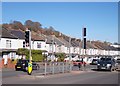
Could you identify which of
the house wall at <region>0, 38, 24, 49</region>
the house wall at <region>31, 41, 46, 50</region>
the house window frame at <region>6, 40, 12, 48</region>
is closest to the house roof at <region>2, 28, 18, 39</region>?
the house wall at <region>0, 38, 24, 49</region>

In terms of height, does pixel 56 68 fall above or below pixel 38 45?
below

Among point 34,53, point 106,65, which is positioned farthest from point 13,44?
point 106,65

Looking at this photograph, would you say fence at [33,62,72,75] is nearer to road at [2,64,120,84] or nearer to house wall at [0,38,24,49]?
road at [2,64,120,84]

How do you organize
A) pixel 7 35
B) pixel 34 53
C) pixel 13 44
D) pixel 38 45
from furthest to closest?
pixel 38 45 → pixel 34 53 → pixel 13 44 → pixel 7 35

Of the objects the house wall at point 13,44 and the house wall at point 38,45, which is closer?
the house wall at point 13,44

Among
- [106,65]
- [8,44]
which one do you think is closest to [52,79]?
[106,65]

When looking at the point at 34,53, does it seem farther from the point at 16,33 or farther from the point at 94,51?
the point at 94,51

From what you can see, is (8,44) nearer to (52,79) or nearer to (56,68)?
(56,68)

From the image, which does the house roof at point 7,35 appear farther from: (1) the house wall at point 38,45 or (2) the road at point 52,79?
(2) the road at point 52,79

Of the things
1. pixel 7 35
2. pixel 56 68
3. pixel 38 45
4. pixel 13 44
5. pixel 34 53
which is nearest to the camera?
pixel 56 68

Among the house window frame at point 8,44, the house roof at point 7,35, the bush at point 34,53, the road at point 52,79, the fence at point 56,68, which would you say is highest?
the house roof at point 7,35

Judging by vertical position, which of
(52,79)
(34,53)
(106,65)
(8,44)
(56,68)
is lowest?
(52,79)

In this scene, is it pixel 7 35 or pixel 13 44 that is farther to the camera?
pixel 13 44

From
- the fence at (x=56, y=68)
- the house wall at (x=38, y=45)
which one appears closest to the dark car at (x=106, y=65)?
the fence at (x=56, y=68)
